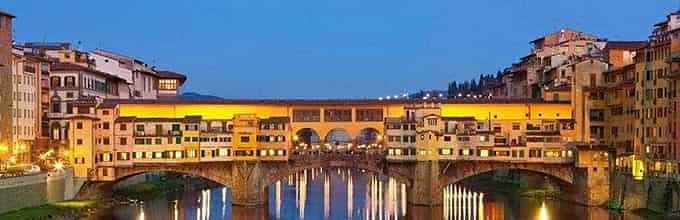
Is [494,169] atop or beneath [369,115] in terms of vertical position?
beneath

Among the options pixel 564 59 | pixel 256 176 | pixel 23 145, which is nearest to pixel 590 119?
pixel 564 59

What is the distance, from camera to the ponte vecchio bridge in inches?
2452

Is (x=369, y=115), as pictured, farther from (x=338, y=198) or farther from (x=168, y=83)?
(x=168, y=83)

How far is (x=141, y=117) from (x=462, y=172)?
19.5 metres

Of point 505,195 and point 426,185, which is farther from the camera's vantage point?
point 505,195

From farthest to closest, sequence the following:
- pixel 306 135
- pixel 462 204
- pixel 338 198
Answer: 1. pixel 306 135
2. pixel 338 198
3. pixel 462 204

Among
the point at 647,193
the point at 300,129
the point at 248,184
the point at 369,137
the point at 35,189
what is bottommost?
the point at 248,184

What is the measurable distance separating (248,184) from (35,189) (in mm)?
13791

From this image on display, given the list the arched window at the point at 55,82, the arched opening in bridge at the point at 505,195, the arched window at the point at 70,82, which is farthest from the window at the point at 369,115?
the arched window at the point at 55,82

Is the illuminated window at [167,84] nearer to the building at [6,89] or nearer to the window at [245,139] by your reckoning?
the window at [245,139]

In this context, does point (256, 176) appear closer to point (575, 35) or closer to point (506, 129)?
point (506, 129)

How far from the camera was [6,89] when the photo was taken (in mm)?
59969

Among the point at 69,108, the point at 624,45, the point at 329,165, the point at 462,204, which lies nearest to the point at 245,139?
the point at 329,165

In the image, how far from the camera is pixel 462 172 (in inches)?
2544
